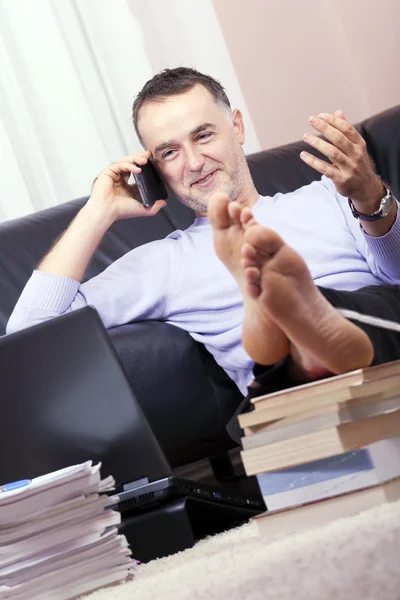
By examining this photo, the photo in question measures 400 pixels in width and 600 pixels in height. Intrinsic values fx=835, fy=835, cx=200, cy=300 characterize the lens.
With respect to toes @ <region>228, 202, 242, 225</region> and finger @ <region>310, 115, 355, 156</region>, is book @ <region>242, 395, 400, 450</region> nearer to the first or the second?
toes @ <region>228, 202, 242, 225</region>

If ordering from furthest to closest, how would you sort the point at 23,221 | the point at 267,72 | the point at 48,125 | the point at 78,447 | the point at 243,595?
the point at 267,72
the point at 48,125
the point at 23,221
the point at 78,447
the point at 243,595

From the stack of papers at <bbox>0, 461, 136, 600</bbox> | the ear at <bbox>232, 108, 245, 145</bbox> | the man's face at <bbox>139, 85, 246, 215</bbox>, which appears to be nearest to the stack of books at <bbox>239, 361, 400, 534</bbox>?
the stack of papers at <bbox>0, 461, 136, 600</bbox>

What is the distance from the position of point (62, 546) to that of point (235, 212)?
0.47 metres

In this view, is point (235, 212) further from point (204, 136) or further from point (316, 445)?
point (204, 136)

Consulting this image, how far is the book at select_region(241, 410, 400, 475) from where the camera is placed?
706mm

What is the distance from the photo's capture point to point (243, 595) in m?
0.57

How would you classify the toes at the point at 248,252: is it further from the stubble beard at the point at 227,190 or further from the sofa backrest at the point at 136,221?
the sofa backrest at the point at 136,221

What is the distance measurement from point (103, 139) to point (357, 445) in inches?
67.0

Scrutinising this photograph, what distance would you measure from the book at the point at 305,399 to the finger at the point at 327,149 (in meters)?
0.31

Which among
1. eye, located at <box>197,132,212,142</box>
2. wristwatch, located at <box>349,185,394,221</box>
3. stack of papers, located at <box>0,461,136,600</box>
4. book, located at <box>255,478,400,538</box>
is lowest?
stack of papers, located at <box>0,461,136,600</box>

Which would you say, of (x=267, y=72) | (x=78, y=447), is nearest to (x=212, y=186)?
(x=78, y=447)

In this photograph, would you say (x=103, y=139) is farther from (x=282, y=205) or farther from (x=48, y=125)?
(x=282, y=205)

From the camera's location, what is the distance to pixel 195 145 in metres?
1.22

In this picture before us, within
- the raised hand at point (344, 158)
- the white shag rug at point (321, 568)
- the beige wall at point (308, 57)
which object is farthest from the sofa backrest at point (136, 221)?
the white shag rug at point (321, 568)
